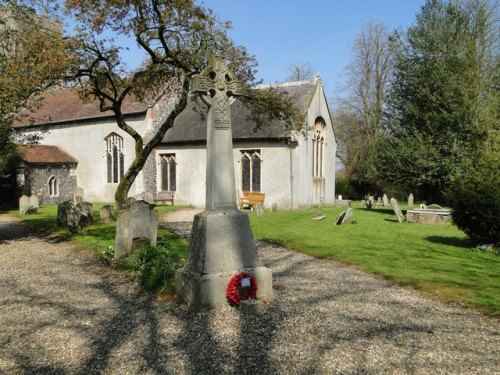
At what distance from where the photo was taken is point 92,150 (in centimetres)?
3036

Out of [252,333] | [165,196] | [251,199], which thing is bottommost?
[252,333]

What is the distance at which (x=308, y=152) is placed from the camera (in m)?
24.5

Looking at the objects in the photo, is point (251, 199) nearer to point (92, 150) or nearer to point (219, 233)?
point (92, 150)

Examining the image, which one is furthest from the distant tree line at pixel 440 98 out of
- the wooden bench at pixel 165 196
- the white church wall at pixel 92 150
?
the white church wall at pixel 92 150

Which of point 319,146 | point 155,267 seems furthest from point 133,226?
point 319,146

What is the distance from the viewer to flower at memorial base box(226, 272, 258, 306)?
6105mm

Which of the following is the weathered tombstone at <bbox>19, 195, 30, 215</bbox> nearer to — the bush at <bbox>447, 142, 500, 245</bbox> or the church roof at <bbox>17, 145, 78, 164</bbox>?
the church roof at <bbox>17, 145, 78, 164</bbox>

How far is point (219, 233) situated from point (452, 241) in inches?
379

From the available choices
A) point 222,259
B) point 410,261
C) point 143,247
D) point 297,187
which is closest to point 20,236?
point 143,247

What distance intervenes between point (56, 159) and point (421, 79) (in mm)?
24198

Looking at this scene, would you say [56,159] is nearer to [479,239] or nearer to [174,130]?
[174,130]

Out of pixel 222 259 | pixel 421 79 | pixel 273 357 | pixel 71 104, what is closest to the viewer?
pixel 273 357

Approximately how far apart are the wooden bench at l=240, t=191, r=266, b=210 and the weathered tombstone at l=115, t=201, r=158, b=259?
41.8ft

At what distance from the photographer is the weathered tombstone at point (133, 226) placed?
978cm
